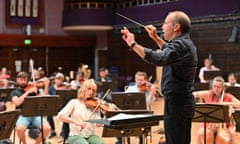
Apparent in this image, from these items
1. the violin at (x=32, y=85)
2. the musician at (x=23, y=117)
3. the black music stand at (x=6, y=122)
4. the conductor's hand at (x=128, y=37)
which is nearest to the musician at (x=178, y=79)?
the conductor's hand at (x=128, y=37)

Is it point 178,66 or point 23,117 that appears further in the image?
point 23,117

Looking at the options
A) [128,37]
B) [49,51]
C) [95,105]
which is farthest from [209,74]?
[49,51]

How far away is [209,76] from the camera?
39.8 feet

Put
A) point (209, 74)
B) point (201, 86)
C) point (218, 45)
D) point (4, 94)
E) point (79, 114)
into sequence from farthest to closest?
1. point (218, 45)
2. point (209, 74)
3. point (201, 86)
4. point (4, 94)
5. point (79, 114)

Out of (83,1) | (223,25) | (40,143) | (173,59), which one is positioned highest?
(83,1)

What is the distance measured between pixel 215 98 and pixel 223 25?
915 cm

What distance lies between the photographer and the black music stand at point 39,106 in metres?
6.86

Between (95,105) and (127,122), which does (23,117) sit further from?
(127,122)

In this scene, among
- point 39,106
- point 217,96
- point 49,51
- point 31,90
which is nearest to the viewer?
point 217,96

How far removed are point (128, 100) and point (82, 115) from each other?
1.38 m

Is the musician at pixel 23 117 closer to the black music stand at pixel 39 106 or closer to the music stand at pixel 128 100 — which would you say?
the black music stand at pixel 39 106

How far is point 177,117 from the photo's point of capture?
11.7ft

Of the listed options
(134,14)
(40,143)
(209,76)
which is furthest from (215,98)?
(134,14)

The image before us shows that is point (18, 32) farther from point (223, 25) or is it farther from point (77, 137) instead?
point (77, 137)
